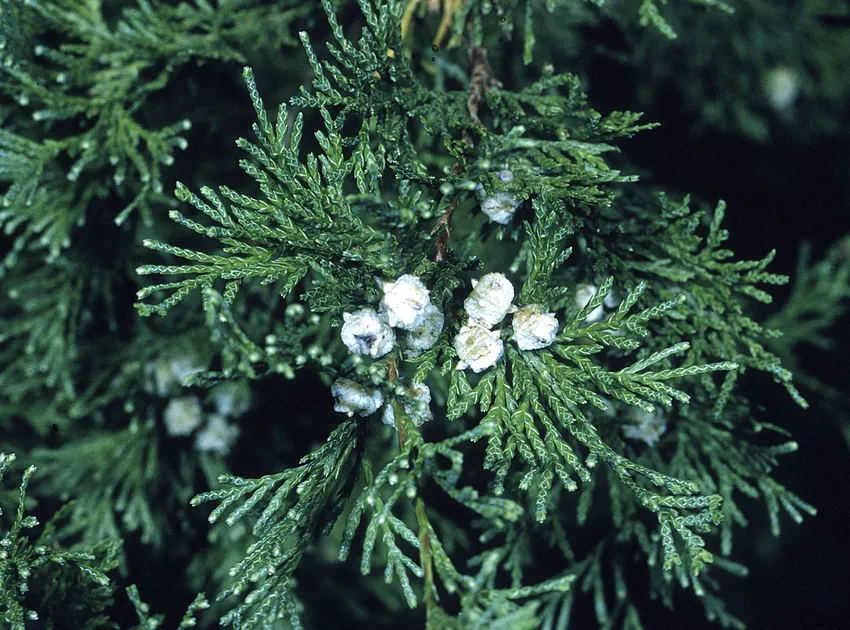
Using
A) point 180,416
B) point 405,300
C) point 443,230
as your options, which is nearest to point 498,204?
point 443,230

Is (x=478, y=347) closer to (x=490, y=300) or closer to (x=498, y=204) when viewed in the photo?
(x=490, y=300)

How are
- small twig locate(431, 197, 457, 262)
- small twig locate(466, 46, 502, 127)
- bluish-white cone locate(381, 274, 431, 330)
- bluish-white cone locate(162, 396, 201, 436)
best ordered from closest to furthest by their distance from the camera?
bluish-white cone locate(381, 274, 431, 330) < small twig locate(431, 197, 457, 262) < small twig locate(466, 46, 502, 127) < bluish-white cone locate(162, 396, 201, 436)

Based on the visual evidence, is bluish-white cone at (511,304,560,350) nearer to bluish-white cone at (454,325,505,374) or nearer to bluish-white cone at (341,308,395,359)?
bluish-white cone at (454,325,505,374)

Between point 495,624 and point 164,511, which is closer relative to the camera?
point 495,624

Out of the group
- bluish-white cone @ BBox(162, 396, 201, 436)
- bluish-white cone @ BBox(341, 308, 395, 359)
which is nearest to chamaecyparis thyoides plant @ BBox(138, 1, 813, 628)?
Answer: bluish-white cone @ BBox(341, 308, 395, 359)

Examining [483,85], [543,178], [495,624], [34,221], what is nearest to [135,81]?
[34,221]

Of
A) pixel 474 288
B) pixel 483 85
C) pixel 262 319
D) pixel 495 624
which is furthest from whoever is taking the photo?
pixel 262 319

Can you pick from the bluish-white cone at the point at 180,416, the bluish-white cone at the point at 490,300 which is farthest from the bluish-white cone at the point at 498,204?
the bluish-white cone at the point at 180,416

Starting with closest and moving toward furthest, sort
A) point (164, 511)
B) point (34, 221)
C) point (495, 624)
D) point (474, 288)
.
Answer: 1. point (495, 624)
2. point (474, 288)
3. point (34, 221)
4. point (164, 511)

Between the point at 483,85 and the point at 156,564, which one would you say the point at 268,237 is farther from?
the point at 156,564
